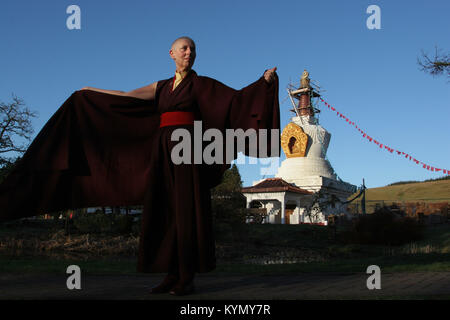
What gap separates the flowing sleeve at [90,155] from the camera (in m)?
4.10

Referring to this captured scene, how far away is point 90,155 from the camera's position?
4395mm

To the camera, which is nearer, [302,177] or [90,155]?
[90,155]

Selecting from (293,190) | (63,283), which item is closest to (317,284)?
(63,283)

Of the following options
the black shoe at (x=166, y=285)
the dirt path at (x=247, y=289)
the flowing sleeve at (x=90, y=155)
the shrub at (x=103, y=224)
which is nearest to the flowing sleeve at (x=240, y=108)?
the flowing sleeve at (x=90, y=155)

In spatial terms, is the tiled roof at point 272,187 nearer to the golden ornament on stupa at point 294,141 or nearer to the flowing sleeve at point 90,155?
the golden ornament on stupa at point 294,141

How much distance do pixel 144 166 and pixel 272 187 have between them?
21.4m

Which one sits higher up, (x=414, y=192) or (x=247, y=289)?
(x=247, y=289)

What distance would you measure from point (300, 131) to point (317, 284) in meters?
27.9

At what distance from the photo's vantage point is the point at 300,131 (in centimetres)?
3127

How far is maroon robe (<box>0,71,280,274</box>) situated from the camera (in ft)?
12.6

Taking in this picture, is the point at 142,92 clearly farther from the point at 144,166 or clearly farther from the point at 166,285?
the point at 166,285

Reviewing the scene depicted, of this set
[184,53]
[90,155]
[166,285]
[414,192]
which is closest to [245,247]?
[90,155]

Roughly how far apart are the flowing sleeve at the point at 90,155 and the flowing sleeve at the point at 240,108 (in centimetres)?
72
